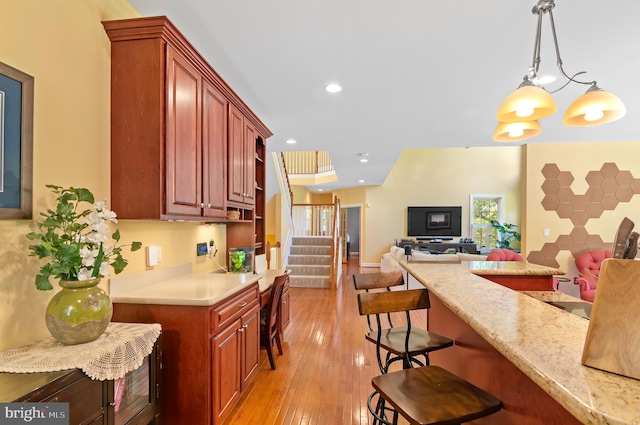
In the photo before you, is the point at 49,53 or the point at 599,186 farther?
the point at 599,186

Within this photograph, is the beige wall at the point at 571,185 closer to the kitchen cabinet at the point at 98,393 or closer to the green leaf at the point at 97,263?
the kitchen cabinet at the point at 98,393

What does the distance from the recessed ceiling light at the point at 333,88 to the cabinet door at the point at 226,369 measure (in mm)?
2056

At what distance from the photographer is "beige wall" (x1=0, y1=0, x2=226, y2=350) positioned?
1350mm

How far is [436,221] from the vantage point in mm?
9406

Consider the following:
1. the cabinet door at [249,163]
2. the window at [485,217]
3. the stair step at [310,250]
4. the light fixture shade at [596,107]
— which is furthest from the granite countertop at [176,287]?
the window at [485,217]

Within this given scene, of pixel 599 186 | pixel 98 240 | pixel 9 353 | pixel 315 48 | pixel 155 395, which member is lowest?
pixel 155 395

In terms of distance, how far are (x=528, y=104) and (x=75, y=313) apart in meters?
2.43

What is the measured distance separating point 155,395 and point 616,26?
345 centimetres

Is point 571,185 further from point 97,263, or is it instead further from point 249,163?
point 97,263

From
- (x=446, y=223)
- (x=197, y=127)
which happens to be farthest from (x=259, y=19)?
(x=446, y=223)

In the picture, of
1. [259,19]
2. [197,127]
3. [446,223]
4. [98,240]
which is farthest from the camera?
[446,223]

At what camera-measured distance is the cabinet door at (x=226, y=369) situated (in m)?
1.92

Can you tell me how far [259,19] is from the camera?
1933mm

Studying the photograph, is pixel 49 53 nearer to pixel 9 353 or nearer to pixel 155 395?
pixel 9 353
